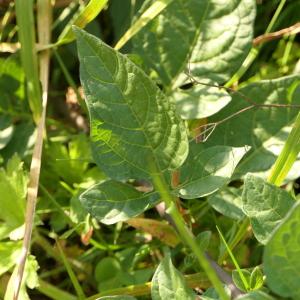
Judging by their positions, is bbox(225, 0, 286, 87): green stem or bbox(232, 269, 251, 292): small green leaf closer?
bbox(232, 269, 251, 292): small green leaf

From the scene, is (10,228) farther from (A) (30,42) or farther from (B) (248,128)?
(B) (248,128)

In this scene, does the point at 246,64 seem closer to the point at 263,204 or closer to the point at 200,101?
the point at 200,101

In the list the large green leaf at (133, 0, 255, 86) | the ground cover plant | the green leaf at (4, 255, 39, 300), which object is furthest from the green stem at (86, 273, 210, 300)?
the large green leaf at (133, 0, 255, 86)

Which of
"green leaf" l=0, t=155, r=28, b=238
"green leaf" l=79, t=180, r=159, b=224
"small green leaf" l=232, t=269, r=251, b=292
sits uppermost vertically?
"green leaf" l=79, t=180, r=159, b=224

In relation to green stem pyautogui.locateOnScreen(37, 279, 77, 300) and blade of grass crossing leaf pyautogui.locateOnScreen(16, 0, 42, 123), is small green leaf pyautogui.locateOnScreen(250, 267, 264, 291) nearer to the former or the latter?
green stem pyautogui.locateOnScreen(37, 279, 77, 300)

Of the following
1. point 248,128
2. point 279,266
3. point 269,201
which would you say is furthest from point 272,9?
point 279,266
